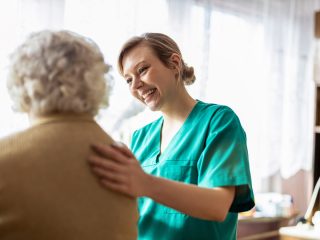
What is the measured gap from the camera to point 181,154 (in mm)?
1399

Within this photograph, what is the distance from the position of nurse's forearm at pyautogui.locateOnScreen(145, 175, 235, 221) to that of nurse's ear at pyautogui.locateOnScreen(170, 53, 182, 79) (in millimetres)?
412

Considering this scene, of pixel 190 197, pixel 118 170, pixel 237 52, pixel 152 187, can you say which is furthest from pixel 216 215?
pixel 237 52

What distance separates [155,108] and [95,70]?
1.85 feet

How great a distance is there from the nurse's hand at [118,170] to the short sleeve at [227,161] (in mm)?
273

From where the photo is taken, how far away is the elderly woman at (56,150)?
832 mm

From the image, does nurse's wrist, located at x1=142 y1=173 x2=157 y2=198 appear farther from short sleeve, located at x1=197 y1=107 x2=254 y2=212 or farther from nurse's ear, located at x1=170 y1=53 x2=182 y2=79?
nurse's ear, located at x1=170 y1=53 x2=182 y2=79

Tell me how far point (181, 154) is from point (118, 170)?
457 mm

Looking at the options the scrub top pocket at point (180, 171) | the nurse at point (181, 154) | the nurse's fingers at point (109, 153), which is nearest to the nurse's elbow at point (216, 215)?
the nurse at point (181, 154)

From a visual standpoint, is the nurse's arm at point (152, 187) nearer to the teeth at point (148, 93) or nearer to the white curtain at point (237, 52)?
the teeth at point (148, 93)

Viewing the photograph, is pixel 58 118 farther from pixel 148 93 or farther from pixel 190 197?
pixel 148 93

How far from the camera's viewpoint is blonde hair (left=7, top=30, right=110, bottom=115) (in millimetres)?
→ 888

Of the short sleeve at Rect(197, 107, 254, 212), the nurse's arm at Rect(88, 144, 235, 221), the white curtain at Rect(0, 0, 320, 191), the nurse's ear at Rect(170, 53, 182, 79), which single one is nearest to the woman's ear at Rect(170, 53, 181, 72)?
the nurse's ear at Rect(170, 53, 182, 79)

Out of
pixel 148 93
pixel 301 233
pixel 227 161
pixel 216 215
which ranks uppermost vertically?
pixel 148 93

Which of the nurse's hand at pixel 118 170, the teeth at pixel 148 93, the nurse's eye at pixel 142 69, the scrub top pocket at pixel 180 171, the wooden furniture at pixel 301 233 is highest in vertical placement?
the nurse's eye at pixel 142 69
